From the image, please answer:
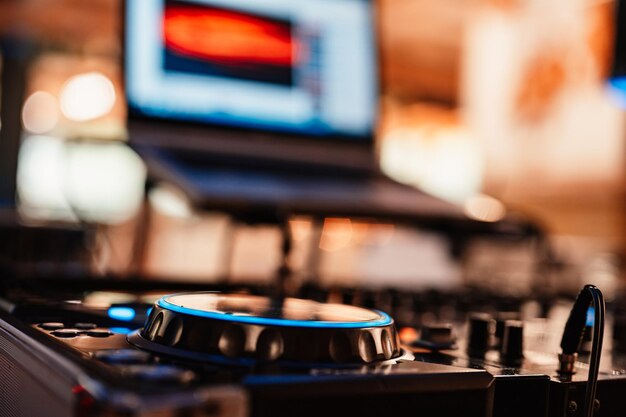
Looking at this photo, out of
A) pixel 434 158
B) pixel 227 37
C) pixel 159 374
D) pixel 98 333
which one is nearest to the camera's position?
pixel 159 374

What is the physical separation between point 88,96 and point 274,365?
20.3ft

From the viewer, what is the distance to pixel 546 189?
3.95 meters

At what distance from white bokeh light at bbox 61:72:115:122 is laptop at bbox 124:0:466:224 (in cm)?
535

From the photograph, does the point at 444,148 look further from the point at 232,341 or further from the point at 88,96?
the point at 232,341

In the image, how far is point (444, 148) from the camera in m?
6.75

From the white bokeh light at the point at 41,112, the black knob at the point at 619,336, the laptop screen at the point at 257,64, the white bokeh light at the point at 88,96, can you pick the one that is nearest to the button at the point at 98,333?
the black knob at the point at 619,336

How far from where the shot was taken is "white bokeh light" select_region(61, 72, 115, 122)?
5969 millimetres

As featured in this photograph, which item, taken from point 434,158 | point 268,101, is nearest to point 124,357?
point 268,101

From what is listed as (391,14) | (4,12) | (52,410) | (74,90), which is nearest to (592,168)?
(391,14)

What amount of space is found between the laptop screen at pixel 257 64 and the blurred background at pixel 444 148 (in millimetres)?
193

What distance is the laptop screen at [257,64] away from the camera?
2.62ft

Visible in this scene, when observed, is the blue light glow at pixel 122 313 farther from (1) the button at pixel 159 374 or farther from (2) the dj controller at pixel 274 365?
(1) the button at pixel 159 374

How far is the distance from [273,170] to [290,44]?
183 millimetres

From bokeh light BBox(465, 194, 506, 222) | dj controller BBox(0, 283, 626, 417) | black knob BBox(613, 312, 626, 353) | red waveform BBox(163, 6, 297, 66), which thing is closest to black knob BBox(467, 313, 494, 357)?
dj controller BBox(0, 283, 626, 417)
